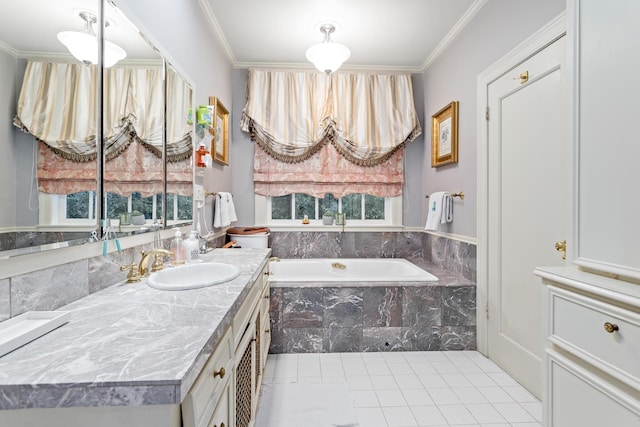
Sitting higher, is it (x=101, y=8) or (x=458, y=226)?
(x=101, y=8)

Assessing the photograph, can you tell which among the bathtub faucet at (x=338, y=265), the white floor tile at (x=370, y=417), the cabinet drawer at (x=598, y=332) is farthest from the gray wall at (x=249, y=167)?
the cabinet drawer at (x=598, y=332)

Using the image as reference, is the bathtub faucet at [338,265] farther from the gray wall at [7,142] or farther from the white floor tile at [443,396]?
the gray wall at [7,142]

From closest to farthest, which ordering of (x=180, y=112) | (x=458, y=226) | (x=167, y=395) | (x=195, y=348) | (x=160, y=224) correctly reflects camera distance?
(x=167, y=395) < (x=195, y=348) < (x=160, y=224) < (x=180, y=112) < (x=458, y=226)

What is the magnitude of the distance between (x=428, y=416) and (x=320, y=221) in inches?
86.5

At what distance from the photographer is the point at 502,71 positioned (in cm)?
212

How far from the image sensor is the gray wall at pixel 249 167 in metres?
3.39

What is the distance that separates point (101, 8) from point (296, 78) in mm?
2266

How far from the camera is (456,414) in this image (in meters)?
1.71

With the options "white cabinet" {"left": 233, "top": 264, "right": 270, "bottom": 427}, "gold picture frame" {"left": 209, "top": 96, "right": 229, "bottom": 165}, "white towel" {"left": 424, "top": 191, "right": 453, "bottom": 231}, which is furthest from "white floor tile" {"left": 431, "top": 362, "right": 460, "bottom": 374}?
"gold picture frame" {"left": 209, "top": 96, "right": 229, "bottom": 165}

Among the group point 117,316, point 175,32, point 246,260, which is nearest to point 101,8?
point 175,32

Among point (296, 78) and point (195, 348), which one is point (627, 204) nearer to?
point (195, 348)

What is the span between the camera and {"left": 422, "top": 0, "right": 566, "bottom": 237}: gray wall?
1938 mm

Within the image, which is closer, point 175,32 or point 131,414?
point 131,414

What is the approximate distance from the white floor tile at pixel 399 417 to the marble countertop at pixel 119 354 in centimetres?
117
